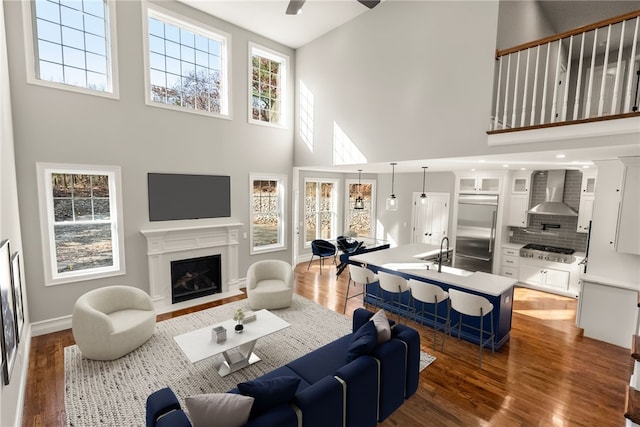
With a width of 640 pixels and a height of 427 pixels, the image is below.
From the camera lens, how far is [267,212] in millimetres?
6953

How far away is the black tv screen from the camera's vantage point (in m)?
5.17

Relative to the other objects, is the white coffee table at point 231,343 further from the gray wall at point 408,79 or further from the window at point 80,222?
the gray wall at point 408,79

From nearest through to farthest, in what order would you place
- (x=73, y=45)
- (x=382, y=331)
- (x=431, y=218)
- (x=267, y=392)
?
(x=267, y=392) < (x=382, y=331) < (x=73, y=45) < (x=431, y=218)

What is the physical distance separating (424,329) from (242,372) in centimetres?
272

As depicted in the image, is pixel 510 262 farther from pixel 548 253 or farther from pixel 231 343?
pixel 231 343

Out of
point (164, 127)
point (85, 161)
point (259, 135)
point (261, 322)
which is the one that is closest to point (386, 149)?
point (259, 135)

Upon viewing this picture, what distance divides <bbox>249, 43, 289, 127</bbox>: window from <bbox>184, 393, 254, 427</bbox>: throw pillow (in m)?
5.48

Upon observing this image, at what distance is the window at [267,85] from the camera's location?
644 centimetres

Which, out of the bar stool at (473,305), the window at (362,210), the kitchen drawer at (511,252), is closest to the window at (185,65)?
the window at (362,210)

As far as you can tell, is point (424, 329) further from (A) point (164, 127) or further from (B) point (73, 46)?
(B) point (73, 46)

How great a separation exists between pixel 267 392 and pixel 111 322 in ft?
8.77

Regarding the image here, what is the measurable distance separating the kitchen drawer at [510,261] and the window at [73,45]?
816cm

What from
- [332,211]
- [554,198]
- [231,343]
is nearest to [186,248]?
[231,343]

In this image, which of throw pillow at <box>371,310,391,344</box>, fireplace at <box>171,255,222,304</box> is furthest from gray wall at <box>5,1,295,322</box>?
throw pillow at <box>371,310,391,344</box>
